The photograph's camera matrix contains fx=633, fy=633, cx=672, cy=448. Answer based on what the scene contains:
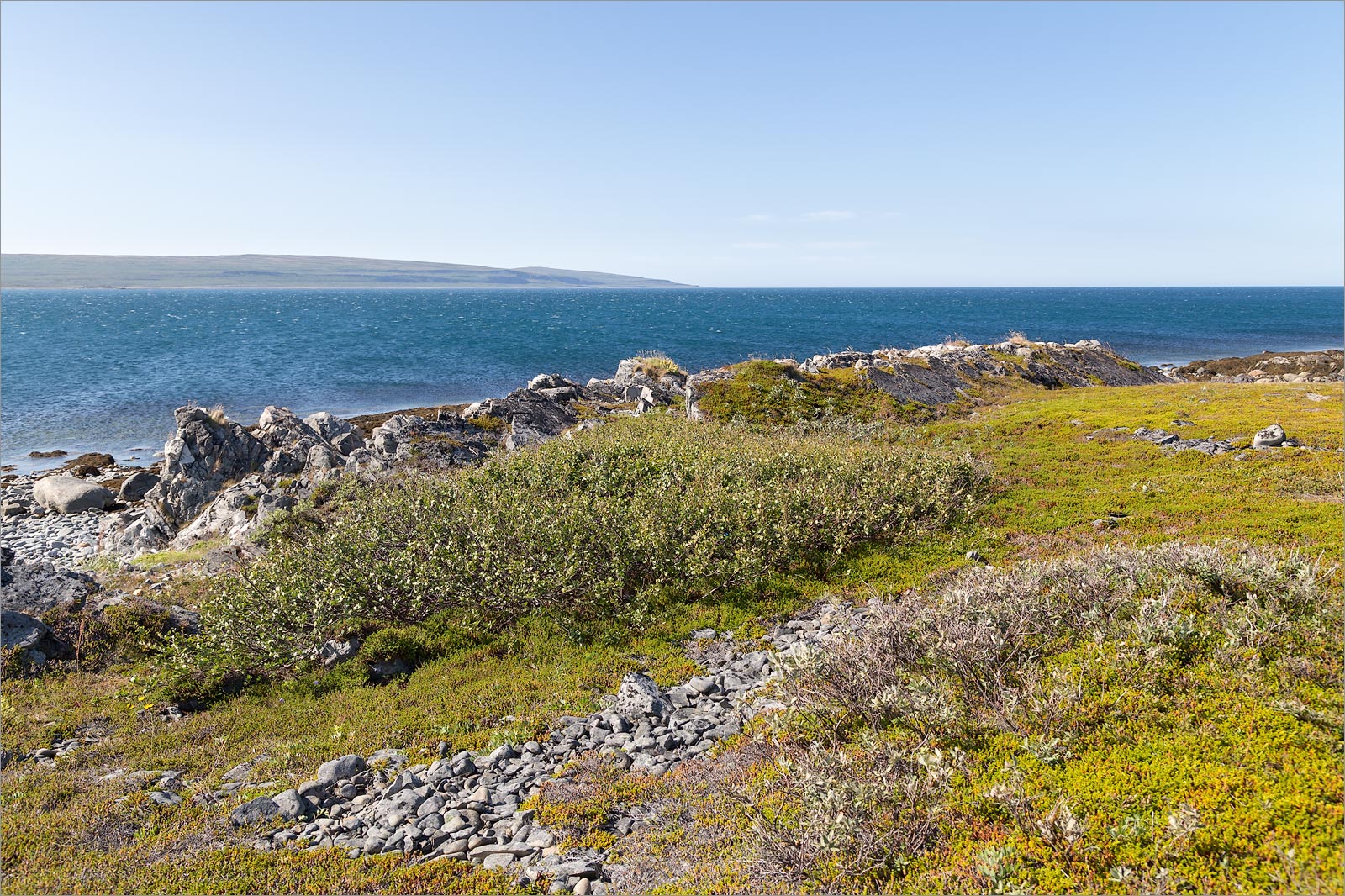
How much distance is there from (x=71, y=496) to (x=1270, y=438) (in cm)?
5257

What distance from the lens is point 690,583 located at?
1494 centimetres

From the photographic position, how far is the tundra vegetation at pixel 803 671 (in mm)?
6016

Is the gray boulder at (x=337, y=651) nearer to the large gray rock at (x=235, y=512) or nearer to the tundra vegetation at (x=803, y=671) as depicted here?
the tundra vegetation at (x=803, y=671)

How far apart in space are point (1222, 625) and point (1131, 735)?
259 cm

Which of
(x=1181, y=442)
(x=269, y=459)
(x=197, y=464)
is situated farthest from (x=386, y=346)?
(x=1181, y=442)

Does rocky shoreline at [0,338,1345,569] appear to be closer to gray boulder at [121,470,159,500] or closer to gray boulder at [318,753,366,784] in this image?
gray boulder at [121,470,159,500]

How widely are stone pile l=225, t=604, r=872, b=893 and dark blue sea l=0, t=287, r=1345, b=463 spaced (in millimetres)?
43060

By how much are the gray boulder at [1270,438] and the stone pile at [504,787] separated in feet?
68.8

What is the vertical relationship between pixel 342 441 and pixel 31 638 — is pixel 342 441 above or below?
above

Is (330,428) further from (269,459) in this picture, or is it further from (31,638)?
(31,638)

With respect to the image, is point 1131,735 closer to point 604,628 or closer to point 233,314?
point 604,628

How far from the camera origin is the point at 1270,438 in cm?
2233

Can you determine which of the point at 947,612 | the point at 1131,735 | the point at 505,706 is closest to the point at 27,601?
the point at 505,706

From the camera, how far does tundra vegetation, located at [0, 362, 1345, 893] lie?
6016 millimetres
